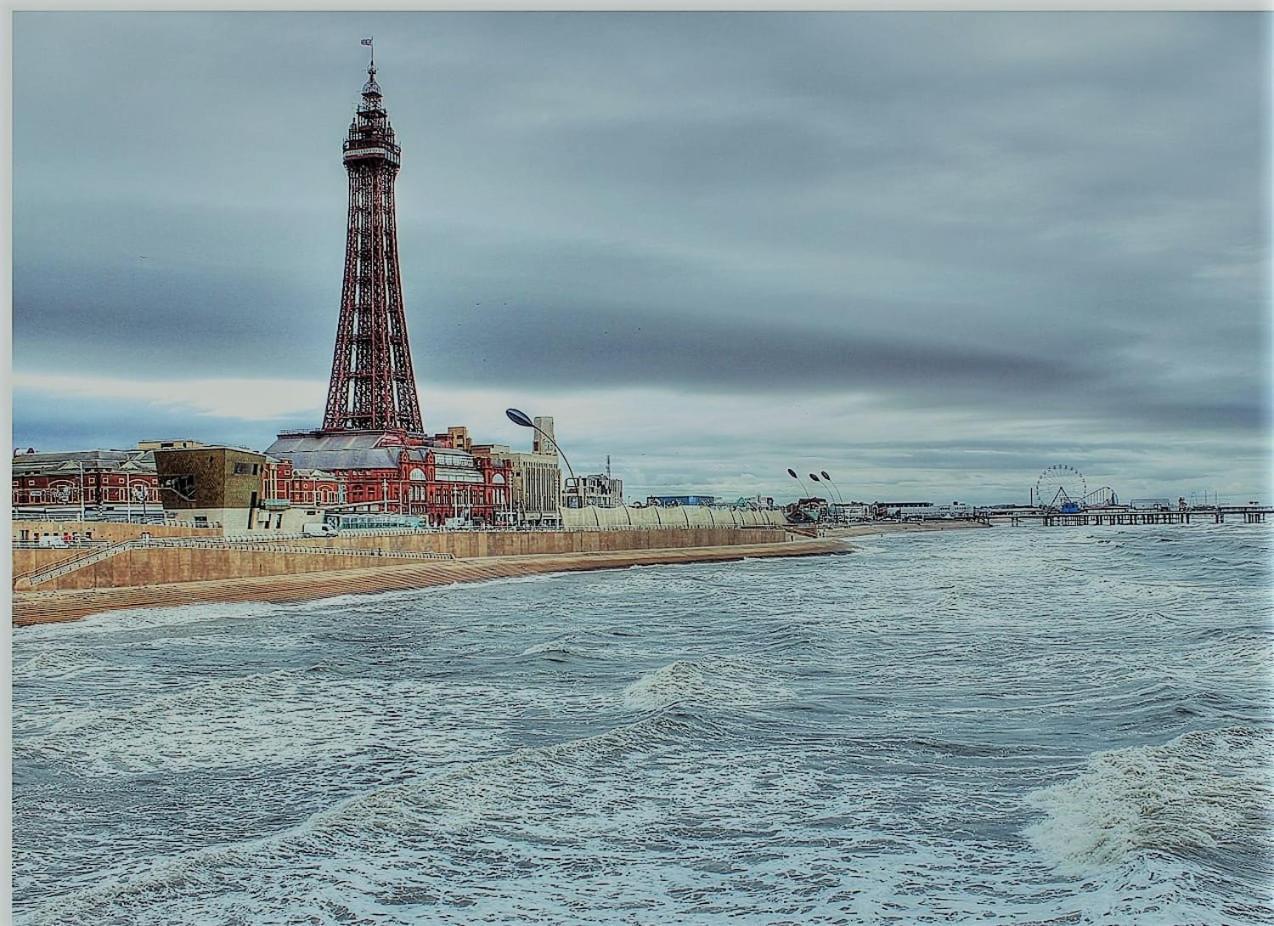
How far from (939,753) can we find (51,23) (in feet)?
23.4

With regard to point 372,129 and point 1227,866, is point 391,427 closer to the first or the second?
point 372,129

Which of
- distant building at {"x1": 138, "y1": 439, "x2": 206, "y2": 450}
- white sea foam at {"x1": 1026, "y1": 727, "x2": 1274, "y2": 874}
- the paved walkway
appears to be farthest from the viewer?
distant building at {"x1": 138, "y1": 439, "x2": 206, "y2": 450}

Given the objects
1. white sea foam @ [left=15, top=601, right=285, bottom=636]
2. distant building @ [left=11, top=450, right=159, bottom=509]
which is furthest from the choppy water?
distant building @ [left=11, top=450, right=159, bottom=509]

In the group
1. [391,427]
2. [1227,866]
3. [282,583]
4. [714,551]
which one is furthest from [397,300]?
[1227,866]

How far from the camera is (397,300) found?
35.2 meters

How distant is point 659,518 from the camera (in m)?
31.1

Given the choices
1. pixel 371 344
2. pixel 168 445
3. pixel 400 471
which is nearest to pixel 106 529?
pixel 168 445

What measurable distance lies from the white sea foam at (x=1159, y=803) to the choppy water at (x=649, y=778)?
0.06 feet

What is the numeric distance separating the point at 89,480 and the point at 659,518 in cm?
1660

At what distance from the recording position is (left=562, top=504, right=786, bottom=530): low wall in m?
28.6

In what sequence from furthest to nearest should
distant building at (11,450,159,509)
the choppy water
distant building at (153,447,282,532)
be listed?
1. distant building at (153,447,282,532)
2. distant building at (11,450,159,509)
3. the choppy water

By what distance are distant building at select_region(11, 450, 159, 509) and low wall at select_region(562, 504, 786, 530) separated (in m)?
11.4

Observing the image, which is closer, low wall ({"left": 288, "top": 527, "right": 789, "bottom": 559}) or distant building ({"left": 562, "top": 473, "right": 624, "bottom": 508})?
low wall ({"left": 288, "top": 527, "right": 789, "bottom": 559})

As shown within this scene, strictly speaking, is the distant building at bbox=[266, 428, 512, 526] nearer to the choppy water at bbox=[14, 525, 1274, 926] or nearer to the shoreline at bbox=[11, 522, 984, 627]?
the shoreline at bbox=[11, 522, 984, 627]
